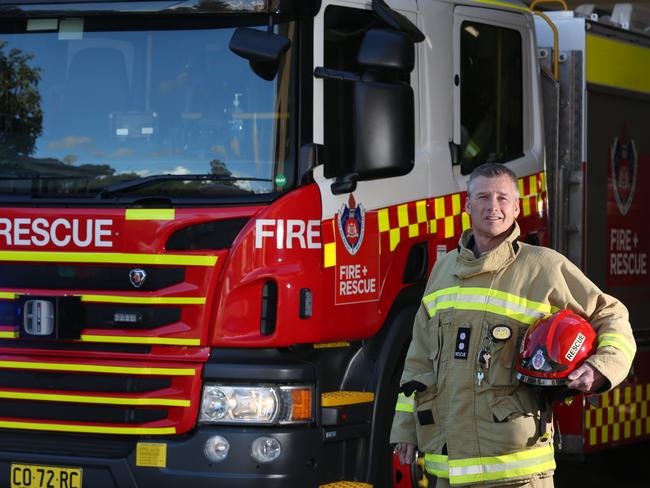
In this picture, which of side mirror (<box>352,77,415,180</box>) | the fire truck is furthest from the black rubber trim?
side mirror (<box>352,77,415,180</box>)

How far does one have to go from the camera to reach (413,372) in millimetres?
4445

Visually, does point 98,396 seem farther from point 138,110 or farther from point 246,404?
point 138,110

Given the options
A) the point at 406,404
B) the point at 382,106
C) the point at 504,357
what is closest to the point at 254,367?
the point at 406,404

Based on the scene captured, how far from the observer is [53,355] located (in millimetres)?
5727

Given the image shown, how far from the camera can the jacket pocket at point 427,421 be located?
14.2 feet

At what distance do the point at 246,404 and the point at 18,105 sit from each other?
1738mm

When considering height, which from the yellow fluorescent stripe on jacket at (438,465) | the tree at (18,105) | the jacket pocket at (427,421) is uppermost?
the tree at (18,105)

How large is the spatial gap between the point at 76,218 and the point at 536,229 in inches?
100

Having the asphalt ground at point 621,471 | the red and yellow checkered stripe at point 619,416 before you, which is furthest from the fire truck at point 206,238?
the asphalt ground at point 621,471

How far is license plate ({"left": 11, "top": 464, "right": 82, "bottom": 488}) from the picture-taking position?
5.59 meters

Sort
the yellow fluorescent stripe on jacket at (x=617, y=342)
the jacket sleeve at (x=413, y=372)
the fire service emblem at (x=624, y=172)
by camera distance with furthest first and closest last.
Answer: the fire service emblem at (x=624, y=172), the jacket sleeve at (x=413, y=372), the yellow fluorescent stripe on jacket at (x=617, y=342)

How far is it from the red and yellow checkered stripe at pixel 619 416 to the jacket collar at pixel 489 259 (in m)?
3.06

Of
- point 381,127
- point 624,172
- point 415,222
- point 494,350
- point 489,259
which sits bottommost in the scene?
point 494,350

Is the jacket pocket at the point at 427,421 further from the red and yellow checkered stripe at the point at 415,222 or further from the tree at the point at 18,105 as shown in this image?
the tree at the point at 18,105
